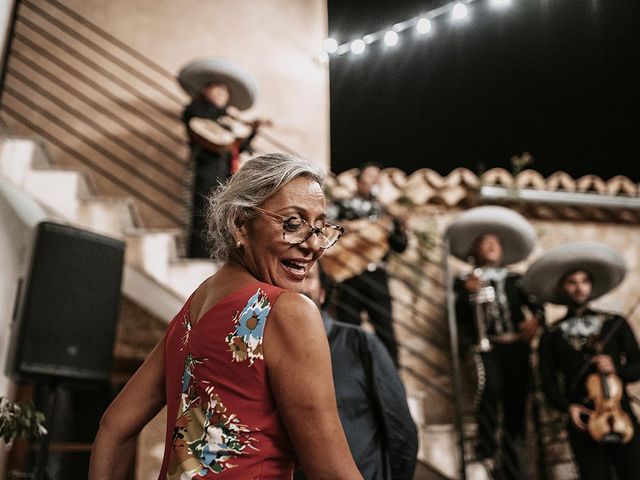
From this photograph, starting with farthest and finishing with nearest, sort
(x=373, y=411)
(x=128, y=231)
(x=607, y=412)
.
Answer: (x=128, y=231)
(x=607, y=412)
(x=373, y=411)

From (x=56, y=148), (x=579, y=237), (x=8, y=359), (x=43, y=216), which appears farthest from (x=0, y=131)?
(x=579, y=237)

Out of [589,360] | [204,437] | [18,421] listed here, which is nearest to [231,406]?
[204,437]

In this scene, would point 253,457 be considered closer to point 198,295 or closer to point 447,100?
point 198,295

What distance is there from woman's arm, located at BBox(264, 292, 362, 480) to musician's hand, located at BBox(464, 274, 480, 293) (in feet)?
11.0

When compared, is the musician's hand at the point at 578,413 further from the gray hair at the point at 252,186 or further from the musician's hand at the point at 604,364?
the gray hair at the point at 252,186

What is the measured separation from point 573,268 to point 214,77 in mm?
2814

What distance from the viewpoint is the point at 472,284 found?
13.7ft

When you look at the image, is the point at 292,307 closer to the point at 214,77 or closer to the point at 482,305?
the point at 482,305

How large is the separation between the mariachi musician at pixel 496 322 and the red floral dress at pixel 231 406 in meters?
2.95

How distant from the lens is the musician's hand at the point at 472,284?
13.7 ft

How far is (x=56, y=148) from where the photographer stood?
18.9 feet

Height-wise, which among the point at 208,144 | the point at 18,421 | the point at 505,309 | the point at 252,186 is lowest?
the point at 18,421

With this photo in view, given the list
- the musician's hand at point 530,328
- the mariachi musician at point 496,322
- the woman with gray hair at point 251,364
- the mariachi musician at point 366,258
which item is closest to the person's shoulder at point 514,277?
Answer: the mariachi musician at point 496,322

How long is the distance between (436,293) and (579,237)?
1378 millimetres
